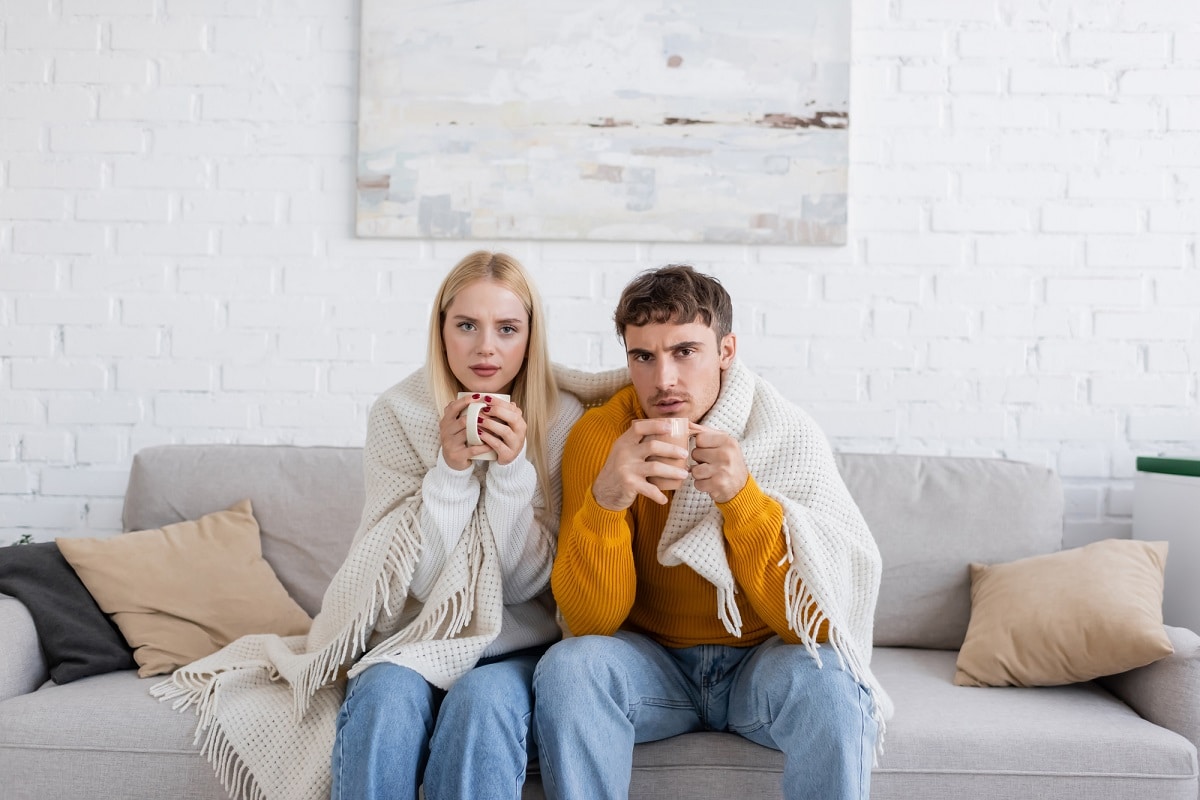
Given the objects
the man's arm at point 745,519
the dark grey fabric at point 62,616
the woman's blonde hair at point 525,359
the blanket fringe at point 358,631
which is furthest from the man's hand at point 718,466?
Answer: the dark grey fabric at point 62,616

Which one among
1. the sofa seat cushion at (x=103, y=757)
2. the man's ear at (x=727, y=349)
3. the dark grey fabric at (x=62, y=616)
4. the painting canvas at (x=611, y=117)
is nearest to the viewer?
the sofa seat cushion at (x=103, y=757)

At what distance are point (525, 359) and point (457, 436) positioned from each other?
11.2 inches

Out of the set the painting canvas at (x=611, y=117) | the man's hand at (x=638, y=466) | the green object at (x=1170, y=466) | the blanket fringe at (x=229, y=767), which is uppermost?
the painting canvas at (x=611, y=117)

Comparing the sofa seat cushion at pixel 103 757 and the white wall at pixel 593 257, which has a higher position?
the white wall at pixel 593 257

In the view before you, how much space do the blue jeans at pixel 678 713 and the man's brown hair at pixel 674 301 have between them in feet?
1.74

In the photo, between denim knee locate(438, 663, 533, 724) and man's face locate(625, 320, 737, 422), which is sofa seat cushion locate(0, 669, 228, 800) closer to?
denim knee locate(438, 663, 533, 724)

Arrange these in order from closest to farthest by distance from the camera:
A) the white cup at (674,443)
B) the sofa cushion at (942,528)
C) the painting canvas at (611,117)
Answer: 1. the white cup at (674,443)
2. the sofa cushion at (942,528)
3. the painting canvas at (611,117)

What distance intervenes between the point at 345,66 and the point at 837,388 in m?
1.47

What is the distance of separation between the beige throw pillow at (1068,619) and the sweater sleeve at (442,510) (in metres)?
0.99

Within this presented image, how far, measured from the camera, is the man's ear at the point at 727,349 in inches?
68.5

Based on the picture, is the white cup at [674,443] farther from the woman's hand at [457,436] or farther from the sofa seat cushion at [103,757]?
the sofa seat cushion at [103,757]

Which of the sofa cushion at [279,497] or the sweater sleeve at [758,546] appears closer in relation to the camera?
the sweater sleeve at [758,546]

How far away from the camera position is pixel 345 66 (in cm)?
248

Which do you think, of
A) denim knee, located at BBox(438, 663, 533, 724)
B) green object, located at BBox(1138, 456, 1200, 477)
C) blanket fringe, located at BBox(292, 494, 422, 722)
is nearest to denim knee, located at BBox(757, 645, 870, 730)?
denim knee, located at BBox(438, 663, 533, 724)
